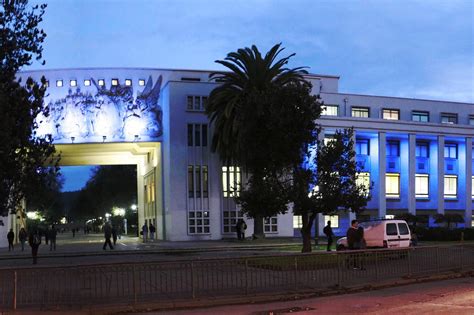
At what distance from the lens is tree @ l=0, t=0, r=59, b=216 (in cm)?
1199

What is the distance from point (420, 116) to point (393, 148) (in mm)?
5498

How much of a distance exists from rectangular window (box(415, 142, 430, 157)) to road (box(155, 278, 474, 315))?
156 feet

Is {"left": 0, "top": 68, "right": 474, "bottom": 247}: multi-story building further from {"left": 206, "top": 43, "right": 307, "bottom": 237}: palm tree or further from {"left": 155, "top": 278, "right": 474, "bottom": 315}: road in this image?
{"left": 155, "top": 278, "right": 474, "bottom": 315}: road

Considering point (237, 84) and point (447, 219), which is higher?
point (237, 84)

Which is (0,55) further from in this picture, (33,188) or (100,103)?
(100,103)

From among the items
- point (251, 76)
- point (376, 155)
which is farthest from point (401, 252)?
point (376, 155)

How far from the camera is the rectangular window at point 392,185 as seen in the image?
191ft

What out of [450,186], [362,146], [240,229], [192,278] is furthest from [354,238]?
[450,186]

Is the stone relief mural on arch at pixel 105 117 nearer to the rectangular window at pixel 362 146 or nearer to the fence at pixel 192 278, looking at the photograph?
the rectangular window at pixel 362 146

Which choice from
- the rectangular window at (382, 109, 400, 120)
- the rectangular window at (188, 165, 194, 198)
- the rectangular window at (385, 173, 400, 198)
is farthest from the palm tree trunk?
the rectangular window at (382, 109, 400, 120)

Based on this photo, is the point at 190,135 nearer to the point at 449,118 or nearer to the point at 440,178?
the point at 440,178

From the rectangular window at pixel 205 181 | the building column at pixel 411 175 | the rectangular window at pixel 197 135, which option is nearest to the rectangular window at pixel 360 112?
the building column at pixel 411 175

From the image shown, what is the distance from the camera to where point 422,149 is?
6044 centimetres

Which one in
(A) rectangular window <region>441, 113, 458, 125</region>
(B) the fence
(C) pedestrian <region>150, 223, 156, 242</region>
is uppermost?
(A) rectangular window <region>441, 113, 458, 125</region>
